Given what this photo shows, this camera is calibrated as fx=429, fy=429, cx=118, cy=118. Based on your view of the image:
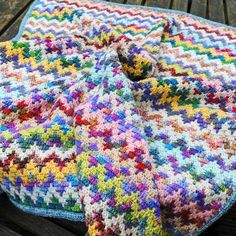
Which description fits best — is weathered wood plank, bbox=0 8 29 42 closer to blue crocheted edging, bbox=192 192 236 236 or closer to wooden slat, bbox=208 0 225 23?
wooden slat, bbox=208 0 225 23

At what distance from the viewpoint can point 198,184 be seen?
36.7 inches

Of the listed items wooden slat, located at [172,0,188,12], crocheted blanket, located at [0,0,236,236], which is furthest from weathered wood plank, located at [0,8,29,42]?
wooden slat, located at [172,0,188,12]

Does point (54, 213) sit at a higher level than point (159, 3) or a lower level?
lower

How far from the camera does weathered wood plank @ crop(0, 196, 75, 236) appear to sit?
972 millimetres

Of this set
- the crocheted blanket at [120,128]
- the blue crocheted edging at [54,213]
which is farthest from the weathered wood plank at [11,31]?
the blue crocheted edging at [54,213]

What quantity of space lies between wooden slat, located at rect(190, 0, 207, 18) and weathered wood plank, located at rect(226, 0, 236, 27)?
0.32 feet

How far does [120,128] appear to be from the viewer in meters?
0.99

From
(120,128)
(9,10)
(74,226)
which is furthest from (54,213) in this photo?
(9,10)

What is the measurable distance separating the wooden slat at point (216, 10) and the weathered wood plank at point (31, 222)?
1.12 meters

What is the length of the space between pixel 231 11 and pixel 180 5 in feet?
0.70

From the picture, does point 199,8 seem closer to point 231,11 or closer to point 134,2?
point 231,11

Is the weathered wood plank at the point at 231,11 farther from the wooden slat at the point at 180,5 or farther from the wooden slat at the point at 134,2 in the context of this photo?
the wooden slat at the point at 134,2

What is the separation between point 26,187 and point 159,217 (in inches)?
11.5

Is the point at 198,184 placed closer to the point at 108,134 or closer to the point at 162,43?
the point at 108,134
